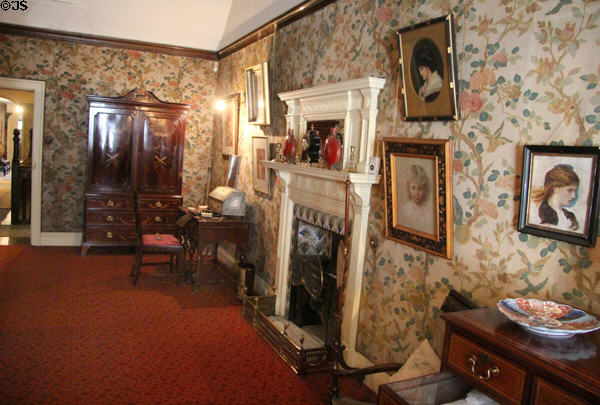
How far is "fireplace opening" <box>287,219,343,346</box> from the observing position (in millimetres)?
3863

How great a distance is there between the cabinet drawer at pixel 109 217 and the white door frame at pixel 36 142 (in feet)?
3.66

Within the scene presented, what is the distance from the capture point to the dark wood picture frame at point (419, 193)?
2.67 meters

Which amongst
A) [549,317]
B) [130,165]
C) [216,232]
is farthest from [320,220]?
[130,165]

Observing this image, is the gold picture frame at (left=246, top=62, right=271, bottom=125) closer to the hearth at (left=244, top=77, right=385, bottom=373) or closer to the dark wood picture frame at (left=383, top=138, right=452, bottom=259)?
the hearth at (left=244, top=77, right=385, bottom=373)

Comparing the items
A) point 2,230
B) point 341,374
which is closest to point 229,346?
point 341,374

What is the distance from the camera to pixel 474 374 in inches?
74.7

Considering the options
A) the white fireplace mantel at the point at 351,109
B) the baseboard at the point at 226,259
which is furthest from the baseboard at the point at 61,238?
the white fireplace mantel at the point at 351,109

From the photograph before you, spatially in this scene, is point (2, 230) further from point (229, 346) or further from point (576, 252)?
point (576, 252)

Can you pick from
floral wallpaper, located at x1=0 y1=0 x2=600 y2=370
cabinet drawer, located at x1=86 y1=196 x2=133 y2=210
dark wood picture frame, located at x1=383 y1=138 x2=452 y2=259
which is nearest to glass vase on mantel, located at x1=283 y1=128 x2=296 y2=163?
floral wallpaper, located at x1=0 y1=0 x2=600 y2=370

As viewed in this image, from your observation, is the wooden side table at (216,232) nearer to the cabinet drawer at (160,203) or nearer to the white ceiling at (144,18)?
the cabinet drawer at (160,203)

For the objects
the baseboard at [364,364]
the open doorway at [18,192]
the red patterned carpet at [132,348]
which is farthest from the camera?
the open doorway at [18,192]

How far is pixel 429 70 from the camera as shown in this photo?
2758 millimetres

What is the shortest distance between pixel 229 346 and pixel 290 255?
1013mm

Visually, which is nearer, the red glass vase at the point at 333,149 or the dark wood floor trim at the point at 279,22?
the red glass vase at the point at 333,149
